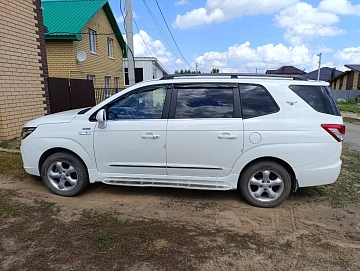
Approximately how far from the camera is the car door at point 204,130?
3.64 meters

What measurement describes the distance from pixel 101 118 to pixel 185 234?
190 centimetres

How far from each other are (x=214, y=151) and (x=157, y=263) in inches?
64.8

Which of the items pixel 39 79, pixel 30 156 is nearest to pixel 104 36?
pixel 39 79

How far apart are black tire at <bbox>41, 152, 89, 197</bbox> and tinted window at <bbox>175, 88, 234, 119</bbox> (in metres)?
1.67

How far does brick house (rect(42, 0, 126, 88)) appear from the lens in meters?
14.8

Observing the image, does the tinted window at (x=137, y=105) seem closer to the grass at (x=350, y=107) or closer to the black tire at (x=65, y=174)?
the black tire at (x=65, y=174)

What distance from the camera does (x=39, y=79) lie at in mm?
8141

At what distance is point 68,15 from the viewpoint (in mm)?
15914

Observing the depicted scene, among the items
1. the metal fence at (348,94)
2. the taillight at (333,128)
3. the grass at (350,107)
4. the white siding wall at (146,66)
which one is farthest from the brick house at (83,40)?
the metal fence at (348,94)

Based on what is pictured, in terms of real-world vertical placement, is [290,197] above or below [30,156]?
below

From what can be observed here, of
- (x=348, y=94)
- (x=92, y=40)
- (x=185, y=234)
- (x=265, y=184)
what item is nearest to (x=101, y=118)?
(x=185, y=234)

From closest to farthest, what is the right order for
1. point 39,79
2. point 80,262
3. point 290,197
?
1. point 80,262
2. point 290,197
3. point 39,79

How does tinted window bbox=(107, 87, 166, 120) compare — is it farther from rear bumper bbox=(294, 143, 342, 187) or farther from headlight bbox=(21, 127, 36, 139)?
rear bumper bbox=(294, 143, 342, 187)

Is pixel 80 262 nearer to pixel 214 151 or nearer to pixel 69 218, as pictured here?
pixel 69 218
